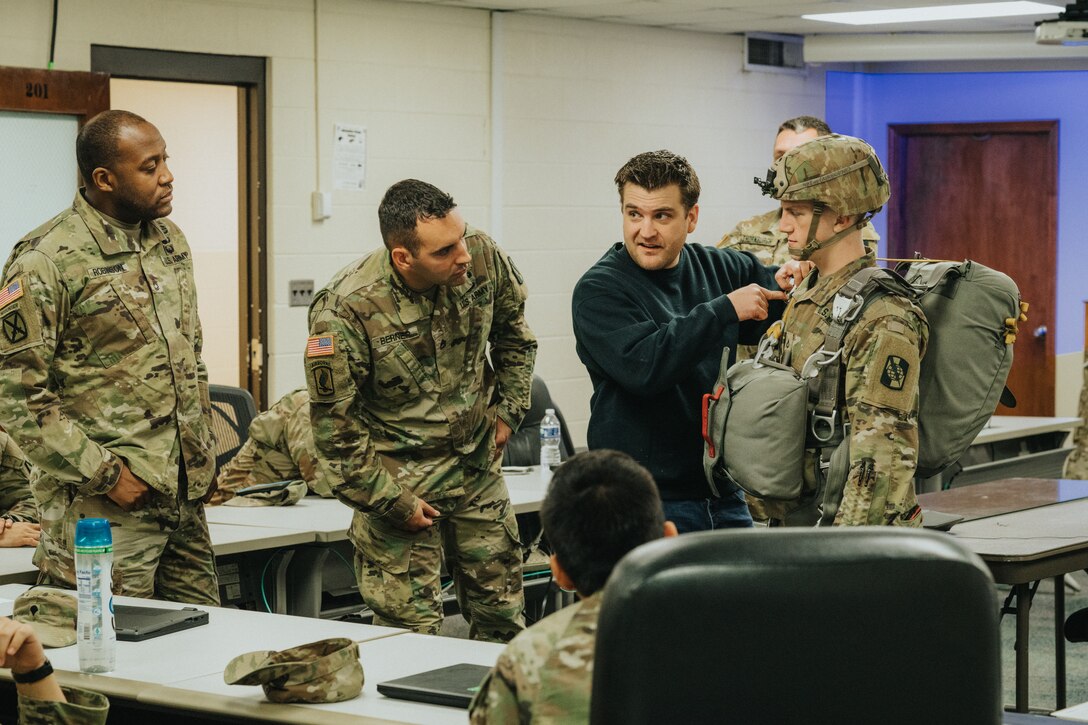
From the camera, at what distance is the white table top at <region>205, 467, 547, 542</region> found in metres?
4.01

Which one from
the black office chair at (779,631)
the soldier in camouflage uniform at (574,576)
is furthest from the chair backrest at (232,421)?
A: the black office chair at (779,631)

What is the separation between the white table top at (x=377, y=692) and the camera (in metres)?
2.17

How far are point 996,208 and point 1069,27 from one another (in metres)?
2.49

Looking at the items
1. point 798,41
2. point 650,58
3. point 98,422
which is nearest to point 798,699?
point 98,422

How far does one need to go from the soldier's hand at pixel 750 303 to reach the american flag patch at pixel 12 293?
1.54 metres

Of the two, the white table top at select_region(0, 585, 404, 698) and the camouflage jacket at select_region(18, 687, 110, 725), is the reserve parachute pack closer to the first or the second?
the white table top at select_region(0, 585, 404, 698)

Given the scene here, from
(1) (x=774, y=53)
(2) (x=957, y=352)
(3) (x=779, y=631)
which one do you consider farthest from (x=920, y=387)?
(1) (x=774, y=53)

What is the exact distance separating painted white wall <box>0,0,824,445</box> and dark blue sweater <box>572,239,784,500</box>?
343 cm

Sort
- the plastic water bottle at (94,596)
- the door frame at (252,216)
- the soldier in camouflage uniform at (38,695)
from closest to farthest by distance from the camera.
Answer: the soldier in camouflage uniform at (38,695) → the plastic water bottle at (94,596) → the door frame at (252,216)

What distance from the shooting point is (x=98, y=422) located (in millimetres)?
3152

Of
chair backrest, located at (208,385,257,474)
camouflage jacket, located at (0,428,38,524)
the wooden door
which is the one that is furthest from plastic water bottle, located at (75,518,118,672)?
the wooden door

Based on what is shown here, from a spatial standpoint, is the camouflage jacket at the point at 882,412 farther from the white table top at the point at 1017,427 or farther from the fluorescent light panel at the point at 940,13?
the fluorescent light panel at the point at 940,13

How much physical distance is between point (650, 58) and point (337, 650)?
5972mm

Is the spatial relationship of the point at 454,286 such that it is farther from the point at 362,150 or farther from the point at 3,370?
the point at 362,150
